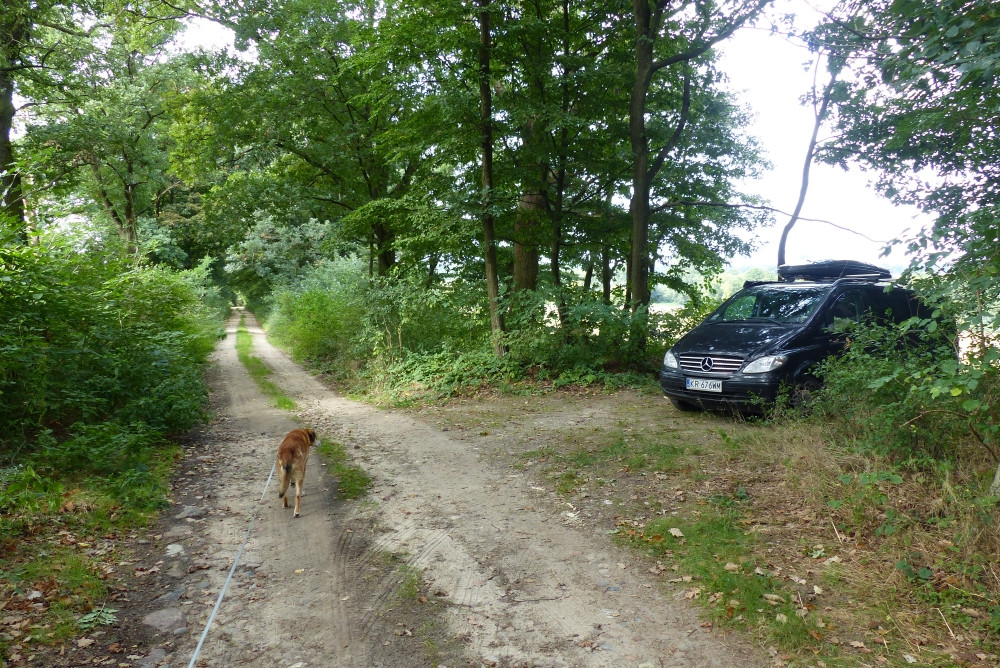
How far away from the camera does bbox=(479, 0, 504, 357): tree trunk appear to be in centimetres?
1147

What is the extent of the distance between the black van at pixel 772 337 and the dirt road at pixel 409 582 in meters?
3.12

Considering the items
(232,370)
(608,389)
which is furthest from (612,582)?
(232,370)

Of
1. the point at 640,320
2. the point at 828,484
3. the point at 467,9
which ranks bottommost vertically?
the point at 828,484

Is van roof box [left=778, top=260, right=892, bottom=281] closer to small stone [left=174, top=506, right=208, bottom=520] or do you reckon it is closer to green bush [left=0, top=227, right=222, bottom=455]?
small stone [left=174, top=506, right=208, bottom=520]

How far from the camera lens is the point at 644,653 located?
330 cm

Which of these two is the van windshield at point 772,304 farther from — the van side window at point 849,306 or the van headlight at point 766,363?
the van headlight at point 766,363

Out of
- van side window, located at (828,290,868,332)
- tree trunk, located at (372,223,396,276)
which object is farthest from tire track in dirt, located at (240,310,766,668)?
tree trunk, located at (372,223,396,276)

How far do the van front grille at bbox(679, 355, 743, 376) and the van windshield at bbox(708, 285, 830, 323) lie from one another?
1.08 m

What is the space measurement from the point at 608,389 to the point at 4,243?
9.30m

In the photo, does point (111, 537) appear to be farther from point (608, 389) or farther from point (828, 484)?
point (608, 389)

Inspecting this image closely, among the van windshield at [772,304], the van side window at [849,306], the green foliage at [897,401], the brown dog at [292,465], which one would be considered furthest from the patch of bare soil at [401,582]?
the van side window at [849,306]

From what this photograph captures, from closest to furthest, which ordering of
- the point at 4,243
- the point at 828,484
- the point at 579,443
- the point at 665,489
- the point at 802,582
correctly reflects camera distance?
the point at 802,582 → the point at 828,484 → the point at 665,489 → the point at 4,243 → the point at 579,443

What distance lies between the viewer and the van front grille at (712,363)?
7.70 metres

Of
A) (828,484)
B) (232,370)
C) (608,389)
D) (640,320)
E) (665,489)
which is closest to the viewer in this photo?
(828,484)
